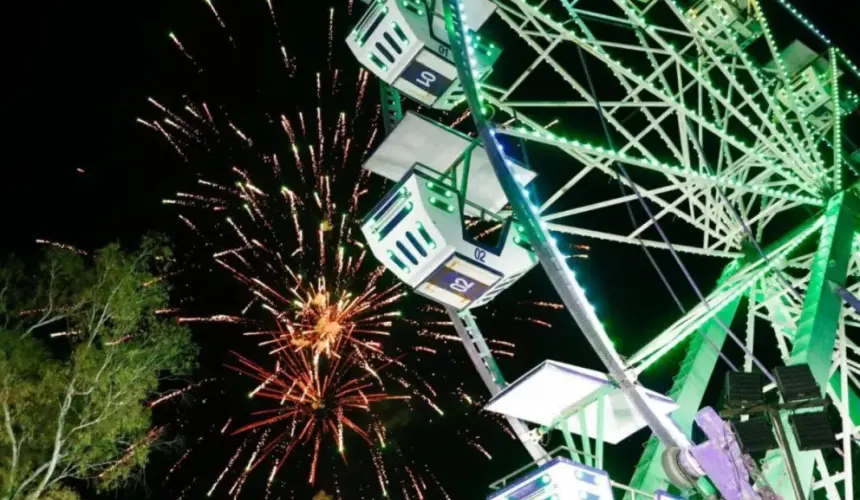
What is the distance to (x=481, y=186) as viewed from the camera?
A: 28.4 ft

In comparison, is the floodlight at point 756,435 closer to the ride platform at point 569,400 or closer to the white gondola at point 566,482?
the ride platform at point 569,400

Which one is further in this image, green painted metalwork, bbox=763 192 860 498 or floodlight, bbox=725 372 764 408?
→ green painted metalwork, bbox=763 192 860 498

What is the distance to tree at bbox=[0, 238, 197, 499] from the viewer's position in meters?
11.9

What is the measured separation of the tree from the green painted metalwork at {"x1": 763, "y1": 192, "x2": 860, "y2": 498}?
1044 centimetres

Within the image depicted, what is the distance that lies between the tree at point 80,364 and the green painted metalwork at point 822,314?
411 inches

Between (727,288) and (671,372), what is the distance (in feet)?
53.1

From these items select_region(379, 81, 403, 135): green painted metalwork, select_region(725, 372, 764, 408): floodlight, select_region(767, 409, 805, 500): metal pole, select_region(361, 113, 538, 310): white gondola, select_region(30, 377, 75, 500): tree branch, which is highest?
select_region(379, 81, 403, 135): green painted metalwork

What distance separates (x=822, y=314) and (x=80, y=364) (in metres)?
11.2

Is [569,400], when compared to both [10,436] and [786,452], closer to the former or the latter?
[786,452]

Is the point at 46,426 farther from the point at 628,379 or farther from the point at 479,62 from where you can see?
the point at 628,379

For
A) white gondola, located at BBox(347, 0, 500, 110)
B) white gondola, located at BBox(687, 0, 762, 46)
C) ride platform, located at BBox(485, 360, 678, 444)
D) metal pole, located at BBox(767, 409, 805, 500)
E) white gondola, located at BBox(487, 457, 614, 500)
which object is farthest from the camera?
white gondola, located at BBox(687, 0, 762, 46)

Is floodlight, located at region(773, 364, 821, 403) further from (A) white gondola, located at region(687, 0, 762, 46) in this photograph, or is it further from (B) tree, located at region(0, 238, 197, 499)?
(B) tree, located at region(0, 238, 197, 499)

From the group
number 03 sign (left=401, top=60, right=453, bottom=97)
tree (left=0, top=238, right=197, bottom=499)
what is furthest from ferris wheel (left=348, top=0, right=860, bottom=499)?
tree (left=0, top=238, right=197, bottom=499)

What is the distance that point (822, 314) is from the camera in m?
7.80
